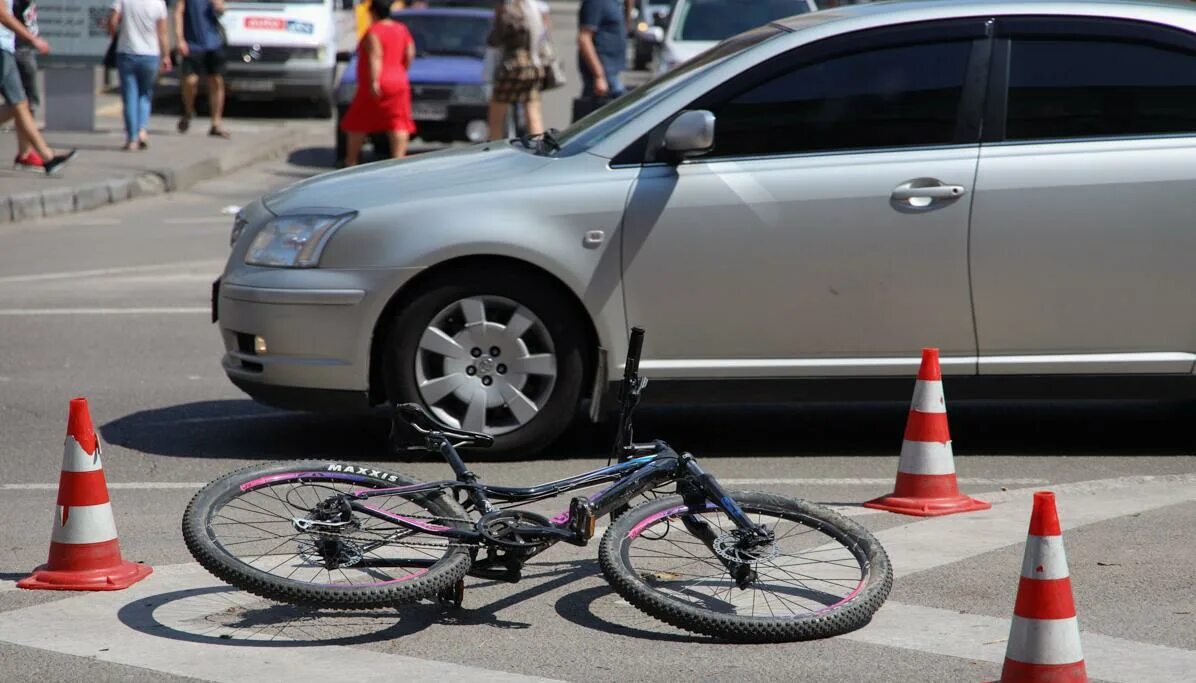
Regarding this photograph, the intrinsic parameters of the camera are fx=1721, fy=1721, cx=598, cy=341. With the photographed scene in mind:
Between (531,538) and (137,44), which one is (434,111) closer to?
(137,44)

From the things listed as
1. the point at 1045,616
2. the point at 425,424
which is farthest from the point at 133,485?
the point at 1045,616

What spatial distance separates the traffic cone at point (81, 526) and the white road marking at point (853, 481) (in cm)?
235

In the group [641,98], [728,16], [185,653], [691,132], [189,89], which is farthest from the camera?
[189,89]

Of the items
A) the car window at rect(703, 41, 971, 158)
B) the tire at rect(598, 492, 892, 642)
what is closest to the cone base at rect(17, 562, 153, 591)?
the tire at rect(598, 492, 892, 642)

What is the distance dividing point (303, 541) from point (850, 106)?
118 inches

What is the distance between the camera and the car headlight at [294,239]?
6578mm

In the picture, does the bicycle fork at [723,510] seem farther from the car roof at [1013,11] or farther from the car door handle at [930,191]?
the car roof at [1013,11]

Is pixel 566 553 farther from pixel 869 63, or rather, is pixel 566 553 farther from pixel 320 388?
pixel 869 63

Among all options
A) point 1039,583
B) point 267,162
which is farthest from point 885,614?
point 267,162

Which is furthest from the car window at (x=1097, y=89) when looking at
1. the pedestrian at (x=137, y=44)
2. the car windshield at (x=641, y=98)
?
the pedestrian at (x=137, y=44)

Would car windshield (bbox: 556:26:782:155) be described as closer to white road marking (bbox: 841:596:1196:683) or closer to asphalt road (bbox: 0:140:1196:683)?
asphalt road (bbox: 0:140:1196:683)

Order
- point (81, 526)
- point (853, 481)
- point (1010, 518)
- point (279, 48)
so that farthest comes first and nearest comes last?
1. point (279, 48)
2. point (853, 481)
3. point (1010, 518)
4. point (81, 526)

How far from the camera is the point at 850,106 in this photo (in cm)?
659

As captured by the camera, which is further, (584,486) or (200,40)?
(200,40)
